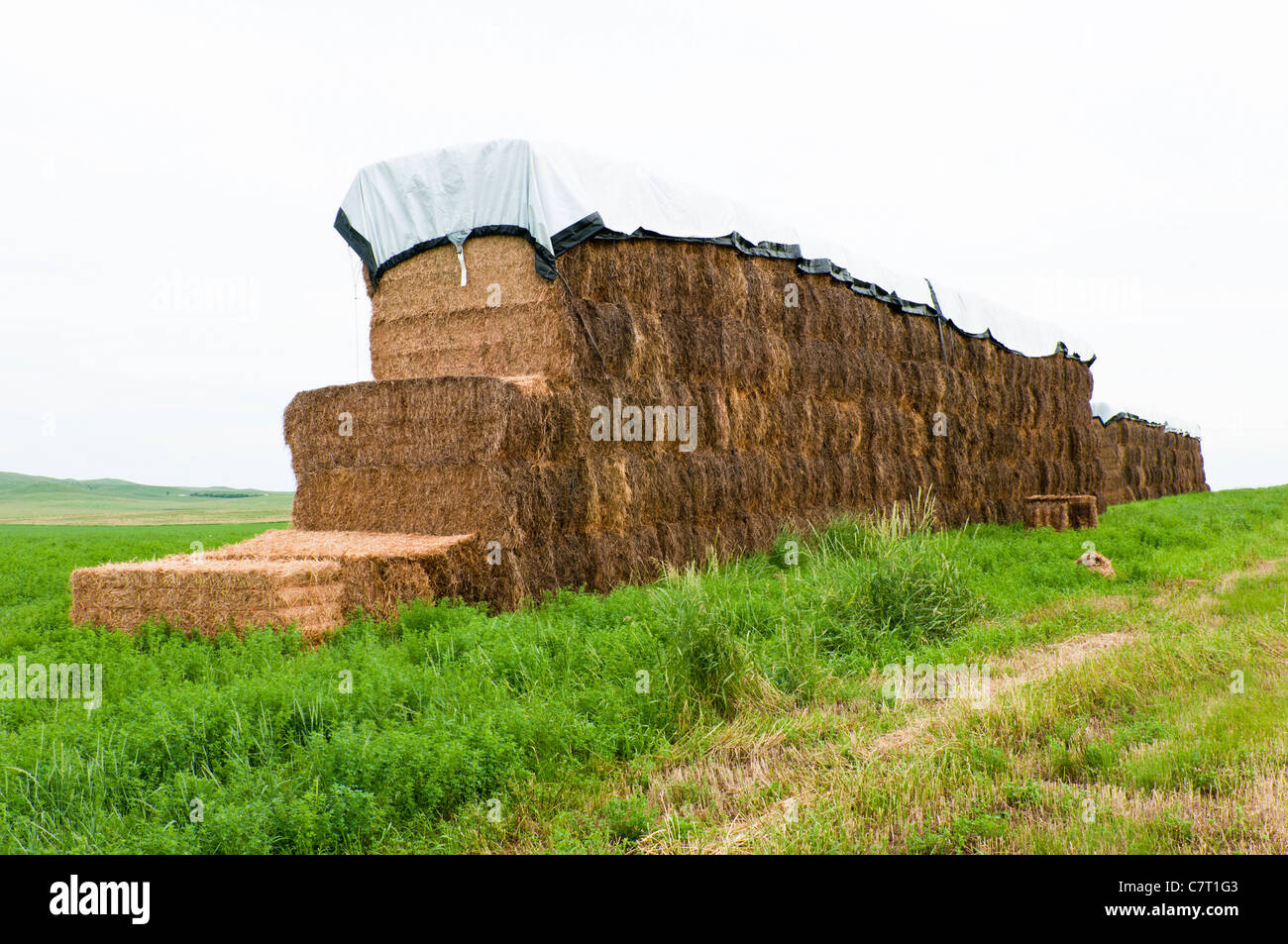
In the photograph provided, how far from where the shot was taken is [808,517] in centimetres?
1490

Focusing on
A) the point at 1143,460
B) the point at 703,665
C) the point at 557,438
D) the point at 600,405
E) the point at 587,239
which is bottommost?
the point at 703,665

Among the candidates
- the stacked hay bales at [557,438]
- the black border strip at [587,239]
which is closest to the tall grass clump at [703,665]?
the stacked hay bales at [557,438]

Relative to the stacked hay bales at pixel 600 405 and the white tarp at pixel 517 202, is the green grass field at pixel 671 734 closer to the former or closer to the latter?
the stacked hay bales at pixel 600 405

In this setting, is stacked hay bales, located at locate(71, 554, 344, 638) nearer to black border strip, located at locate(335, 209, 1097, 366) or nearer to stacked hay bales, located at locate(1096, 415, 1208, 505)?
black border strip, located at locate(335, 209, 1097, 366)

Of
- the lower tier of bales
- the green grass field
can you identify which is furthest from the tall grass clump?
the lower tier of bales

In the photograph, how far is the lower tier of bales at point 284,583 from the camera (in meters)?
7.72

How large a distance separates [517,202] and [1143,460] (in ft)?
129

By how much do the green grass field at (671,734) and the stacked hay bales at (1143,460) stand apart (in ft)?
84.6

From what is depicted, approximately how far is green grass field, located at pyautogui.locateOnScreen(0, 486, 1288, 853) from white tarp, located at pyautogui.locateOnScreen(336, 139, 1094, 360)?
511 centimetres

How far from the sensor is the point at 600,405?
11039 mm

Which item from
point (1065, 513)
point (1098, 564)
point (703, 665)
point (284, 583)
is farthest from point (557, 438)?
point (1065, 513)

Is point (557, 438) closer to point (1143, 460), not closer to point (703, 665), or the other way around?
point (703, 665)
